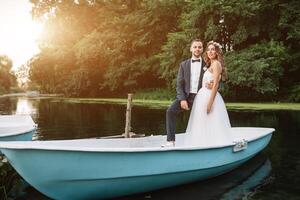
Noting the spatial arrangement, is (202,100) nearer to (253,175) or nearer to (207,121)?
(207,121)


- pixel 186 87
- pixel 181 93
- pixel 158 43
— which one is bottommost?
pixel 181 93

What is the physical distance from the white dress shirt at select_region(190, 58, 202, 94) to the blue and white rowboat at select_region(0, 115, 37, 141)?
12.8ft

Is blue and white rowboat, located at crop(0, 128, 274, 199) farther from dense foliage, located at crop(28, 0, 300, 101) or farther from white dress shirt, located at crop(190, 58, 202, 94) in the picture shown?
dense foliage, located at crop(28, 0, 300, 101)

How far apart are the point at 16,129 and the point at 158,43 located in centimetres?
A: 2860

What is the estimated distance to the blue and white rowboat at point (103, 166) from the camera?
532cm

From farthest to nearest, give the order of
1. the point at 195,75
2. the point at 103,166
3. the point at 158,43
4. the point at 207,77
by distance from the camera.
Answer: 1. the point at 158,43
2. the point at 195,75
3. the point at 207,77
4. the point at 103,166

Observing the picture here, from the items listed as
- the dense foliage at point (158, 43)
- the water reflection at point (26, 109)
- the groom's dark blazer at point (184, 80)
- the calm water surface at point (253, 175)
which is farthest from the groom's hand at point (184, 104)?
the dense foliage at point (158, 43)

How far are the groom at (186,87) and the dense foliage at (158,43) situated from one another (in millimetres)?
17205

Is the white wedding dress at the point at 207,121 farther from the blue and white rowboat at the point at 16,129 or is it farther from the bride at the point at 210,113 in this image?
the blue and white rowboat at the point at 16,129

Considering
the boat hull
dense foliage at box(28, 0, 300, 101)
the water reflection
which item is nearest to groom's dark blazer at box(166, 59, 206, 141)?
the boat hull

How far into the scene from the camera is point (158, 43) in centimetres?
3753

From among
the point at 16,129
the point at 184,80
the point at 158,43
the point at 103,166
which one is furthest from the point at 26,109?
the point at 103,166

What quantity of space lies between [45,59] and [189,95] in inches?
1629

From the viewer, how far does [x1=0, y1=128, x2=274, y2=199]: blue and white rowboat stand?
532 cm
